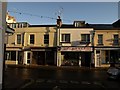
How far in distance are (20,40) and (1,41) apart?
110 feet

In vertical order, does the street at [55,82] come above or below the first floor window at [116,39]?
below

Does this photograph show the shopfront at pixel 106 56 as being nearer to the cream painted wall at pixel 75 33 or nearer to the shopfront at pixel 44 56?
the cream painted wall at pixel 75 33

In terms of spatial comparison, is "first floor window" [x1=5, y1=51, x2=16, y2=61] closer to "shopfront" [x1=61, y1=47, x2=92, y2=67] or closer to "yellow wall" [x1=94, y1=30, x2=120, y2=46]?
"shopfront" [x1=61, y1=47, x2=92, y2=67]

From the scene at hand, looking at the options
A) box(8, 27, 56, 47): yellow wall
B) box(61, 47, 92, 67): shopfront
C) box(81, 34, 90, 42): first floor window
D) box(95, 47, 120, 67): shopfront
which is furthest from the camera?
box(8, 27, 56, 47): yellow wall

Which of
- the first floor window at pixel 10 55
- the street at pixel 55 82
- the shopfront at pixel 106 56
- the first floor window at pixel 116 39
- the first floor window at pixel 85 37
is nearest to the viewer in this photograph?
the street at pixel 55 82

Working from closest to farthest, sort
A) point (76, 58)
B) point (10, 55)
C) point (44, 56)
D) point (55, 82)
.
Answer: point (55, 82), point (76, 58), point (44, 56), point (10, 55)

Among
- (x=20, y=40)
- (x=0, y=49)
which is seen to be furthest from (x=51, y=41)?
(x=0, y=49)

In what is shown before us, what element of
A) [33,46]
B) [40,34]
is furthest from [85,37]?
[33,46]

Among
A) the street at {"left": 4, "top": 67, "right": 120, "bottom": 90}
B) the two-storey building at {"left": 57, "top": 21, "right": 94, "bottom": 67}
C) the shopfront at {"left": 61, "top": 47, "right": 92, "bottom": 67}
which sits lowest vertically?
the street at {"left": 4, "top": 67, "right": 120, "bottom": 90}

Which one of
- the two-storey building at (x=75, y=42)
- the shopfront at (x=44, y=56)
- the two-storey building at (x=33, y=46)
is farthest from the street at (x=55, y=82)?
the two-storey building at (x=33, y=46)

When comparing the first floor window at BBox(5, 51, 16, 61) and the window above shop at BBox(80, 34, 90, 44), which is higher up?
the window above shop at BBox(80, 34, 90, 44)

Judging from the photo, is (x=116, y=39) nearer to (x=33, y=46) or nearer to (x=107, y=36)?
(x=107, y=36)

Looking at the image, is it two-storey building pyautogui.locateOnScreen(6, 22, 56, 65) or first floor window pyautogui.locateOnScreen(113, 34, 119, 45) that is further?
two-storey building pyautogui.locateOnScreen(6, 22, 56, 65)

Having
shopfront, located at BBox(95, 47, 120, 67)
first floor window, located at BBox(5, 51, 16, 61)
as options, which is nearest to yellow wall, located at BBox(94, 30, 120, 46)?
shopfront, located at BBox(95, 47, 120, 67)
